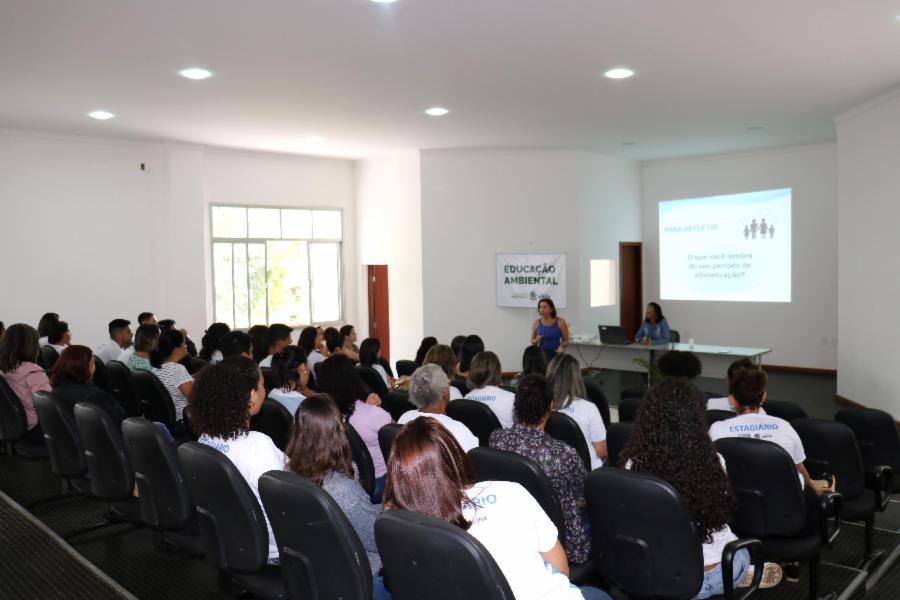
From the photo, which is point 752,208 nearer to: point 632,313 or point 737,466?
point 632,313

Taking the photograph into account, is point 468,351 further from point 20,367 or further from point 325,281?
point 325,281

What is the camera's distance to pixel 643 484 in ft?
8.13

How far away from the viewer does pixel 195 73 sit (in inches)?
250

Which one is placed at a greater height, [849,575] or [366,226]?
[366,226]

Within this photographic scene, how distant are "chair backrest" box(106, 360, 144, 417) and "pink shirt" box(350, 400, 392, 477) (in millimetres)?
2435

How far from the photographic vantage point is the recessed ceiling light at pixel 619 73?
642 centimetres

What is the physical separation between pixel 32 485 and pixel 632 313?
32.0 feet

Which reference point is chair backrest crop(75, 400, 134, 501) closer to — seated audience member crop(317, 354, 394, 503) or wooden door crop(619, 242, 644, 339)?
seated audience member crop(317, 354, 394, 503)

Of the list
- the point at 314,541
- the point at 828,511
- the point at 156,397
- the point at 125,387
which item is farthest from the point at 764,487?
the point at 125,387

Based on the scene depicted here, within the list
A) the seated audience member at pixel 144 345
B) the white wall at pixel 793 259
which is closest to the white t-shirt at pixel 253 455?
the seated audience member at pixel 144 345

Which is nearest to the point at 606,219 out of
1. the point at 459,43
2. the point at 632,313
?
the point at 632,313

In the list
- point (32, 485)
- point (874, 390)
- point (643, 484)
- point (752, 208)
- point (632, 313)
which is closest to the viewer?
point (643, 484)

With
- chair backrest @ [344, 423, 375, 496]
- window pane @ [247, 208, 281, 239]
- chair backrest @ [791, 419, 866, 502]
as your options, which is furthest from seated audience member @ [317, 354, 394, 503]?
window pane @ [247, 208, 281, 239]

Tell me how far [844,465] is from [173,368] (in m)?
4.34
